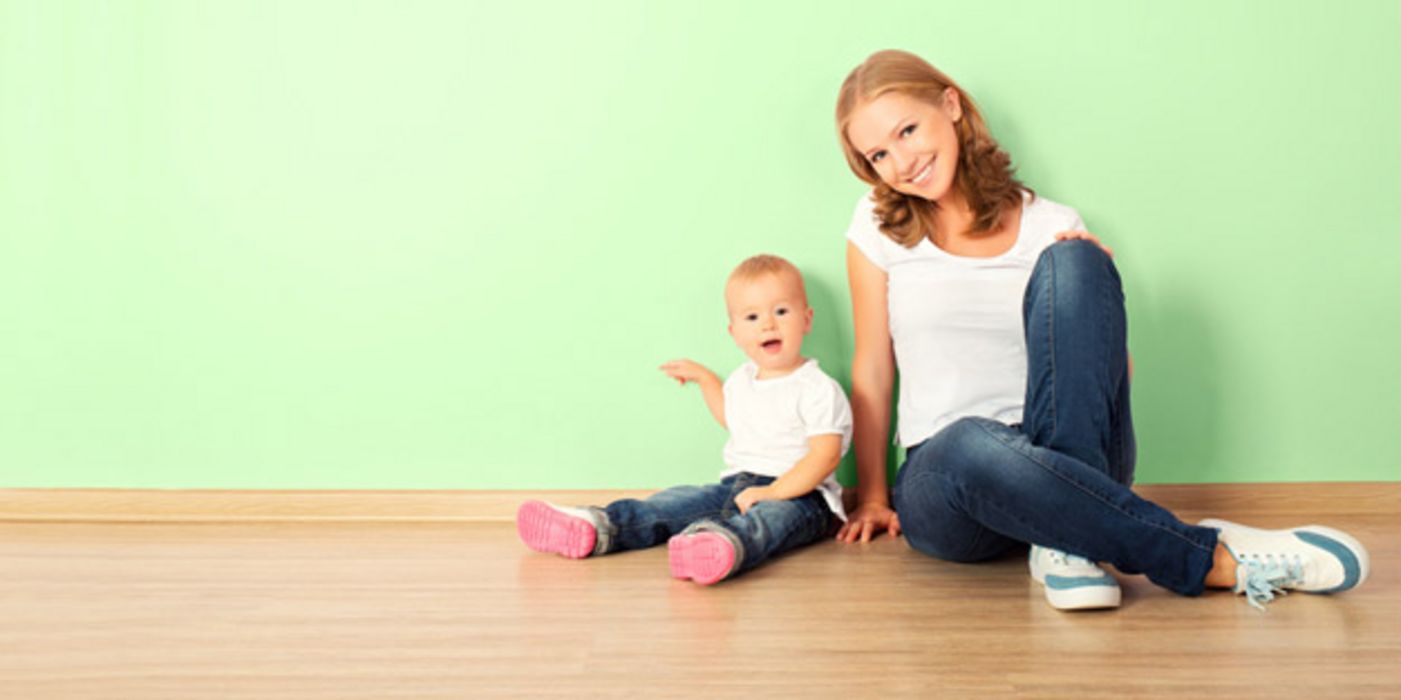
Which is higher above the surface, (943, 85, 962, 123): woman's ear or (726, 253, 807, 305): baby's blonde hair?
(943, 85, 962, 123): woman's ear

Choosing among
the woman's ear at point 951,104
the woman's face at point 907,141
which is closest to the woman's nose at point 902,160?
the woman's face at point 907,141

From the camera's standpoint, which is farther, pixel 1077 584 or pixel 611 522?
pixel 611 522

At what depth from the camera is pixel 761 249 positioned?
187 centimetres

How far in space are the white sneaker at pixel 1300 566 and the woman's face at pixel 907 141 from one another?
2.05 feet

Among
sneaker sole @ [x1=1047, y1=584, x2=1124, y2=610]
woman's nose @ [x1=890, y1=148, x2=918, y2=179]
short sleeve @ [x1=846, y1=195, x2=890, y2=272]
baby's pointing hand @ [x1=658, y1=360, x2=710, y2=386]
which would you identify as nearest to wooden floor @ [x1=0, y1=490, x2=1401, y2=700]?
sneaker sole @ [x1=1047, y1=584, x2=1124, y2=610]

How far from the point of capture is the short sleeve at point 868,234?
5.76 feet

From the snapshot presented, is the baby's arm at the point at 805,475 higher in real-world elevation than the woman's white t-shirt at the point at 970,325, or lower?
lower

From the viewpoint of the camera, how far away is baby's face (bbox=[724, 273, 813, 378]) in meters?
1.75

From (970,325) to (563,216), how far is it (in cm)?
68

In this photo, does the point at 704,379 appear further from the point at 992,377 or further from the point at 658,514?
the point at 992,377

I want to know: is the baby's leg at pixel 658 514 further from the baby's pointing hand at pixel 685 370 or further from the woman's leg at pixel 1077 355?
the woman's leg at pixel 1077 355

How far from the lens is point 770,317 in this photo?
5.74 ft

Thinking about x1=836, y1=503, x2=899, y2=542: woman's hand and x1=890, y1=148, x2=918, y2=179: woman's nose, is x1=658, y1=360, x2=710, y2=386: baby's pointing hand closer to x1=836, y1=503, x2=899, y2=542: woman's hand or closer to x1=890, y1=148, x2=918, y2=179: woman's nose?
x1=836, y1=503, x2=899, y2=542: woman's hand

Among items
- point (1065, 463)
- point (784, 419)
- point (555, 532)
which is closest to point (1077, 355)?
point (1065, 463)
